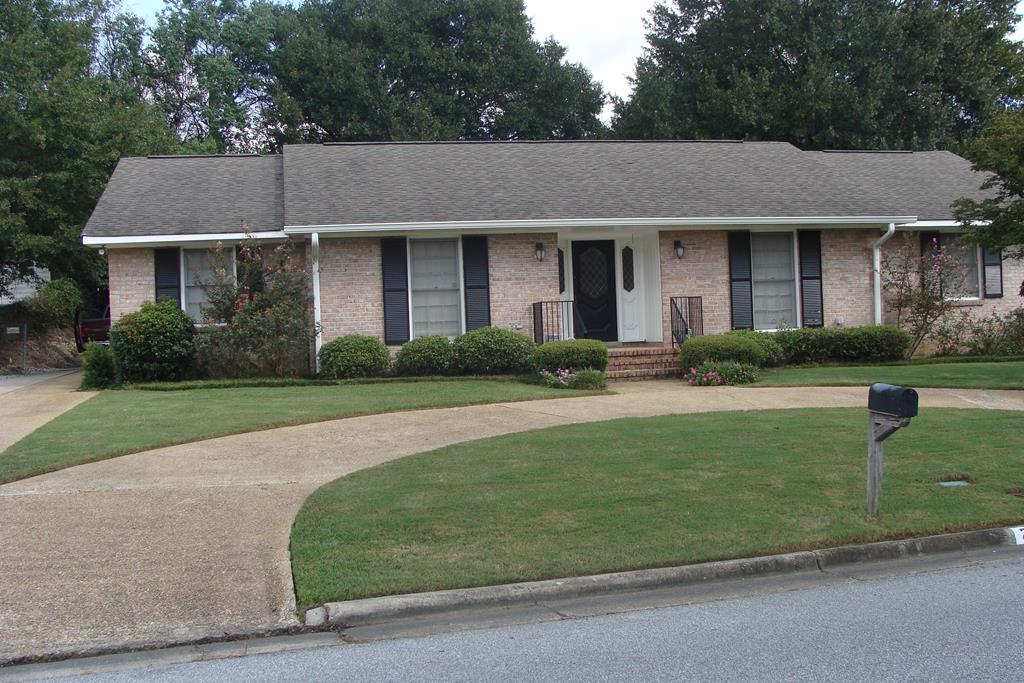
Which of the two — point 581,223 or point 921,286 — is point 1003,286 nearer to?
point 921,286

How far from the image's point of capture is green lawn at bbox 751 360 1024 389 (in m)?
14.9

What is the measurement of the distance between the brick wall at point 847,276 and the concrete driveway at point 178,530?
678 centimetres

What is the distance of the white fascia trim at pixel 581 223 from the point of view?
54.8ft

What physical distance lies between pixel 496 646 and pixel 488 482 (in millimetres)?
3174

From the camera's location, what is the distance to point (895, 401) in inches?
261

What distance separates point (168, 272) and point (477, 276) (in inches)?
225

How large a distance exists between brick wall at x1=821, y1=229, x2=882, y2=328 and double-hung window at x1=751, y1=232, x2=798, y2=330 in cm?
65

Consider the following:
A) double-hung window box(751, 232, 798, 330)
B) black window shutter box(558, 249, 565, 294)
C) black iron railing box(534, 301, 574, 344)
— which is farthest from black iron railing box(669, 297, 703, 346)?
black window shutter box(558, 249, 565, 294)

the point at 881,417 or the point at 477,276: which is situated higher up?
the point at 477,276

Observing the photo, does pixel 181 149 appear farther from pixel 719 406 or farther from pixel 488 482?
pixel 488 482

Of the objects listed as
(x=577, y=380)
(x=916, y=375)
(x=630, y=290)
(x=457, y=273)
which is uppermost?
(x=457, y=273)

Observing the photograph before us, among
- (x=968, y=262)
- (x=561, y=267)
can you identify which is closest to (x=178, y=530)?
(x=561, y=267)

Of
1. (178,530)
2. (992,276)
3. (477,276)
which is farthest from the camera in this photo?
(992,276)

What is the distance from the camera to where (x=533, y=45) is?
37.8 metres
